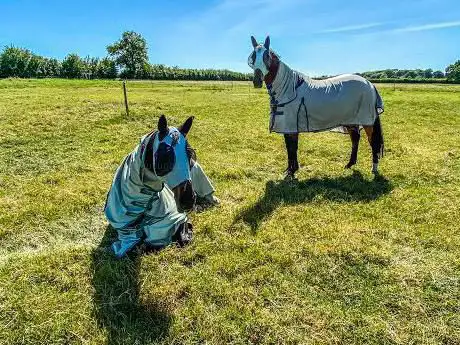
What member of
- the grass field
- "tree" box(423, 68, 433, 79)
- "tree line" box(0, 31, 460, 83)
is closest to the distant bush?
"tree line" box(0, 31, 460, 83)

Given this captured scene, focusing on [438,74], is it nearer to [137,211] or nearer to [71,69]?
[71,69]

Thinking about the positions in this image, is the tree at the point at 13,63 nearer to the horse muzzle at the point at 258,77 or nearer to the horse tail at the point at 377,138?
the horse muzzle at the point at 258,77

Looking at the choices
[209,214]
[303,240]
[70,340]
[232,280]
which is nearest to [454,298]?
[303,240]

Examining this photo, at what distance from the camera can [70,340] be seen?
3.26m

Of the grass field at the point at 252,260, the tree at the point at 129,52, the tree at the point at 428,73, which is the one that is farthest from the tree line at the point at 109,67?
the grass field at the point at 252,260

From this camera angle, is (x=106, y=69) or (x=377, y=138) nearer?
(x=377, y=138)

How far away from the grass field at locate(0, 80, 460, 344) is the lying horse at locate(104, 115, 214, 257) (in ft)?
1.02

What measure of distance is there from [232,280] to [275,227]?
4.66ft

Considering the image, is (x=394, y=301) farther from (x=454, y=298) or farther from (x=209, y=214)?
(x=209, y=214)

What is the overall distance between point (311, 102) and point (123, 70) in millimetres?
88171

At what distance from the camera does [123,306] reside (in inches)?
145

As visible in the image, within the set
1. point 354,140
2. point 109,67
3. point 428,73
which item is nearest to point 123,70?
point 109,67

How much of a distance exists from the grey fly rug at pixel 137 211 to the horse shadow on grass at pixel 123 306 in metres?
0.24

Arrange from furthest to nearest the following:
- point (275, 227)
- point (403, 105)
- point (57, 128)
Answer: point (403, 105) → point (57, 128) → point (275, 227)
